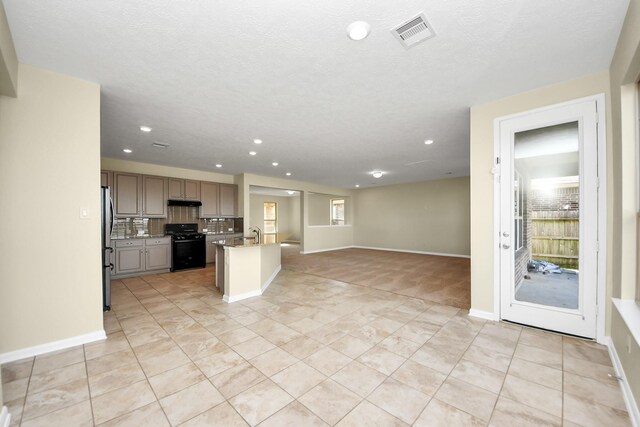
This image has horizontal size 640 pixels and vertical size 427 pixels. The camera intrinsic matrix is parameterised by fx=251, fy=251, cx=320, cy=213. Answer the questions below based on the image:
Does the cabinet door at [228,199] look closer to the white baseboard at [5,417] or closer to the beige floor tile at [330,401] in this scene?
the white baseboard at [5,417]

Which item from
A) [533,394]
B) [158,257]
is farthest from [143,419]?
[158,257]

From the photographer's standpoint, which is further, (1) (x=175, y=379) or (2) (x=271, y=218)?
(2) (x=271, y=218)

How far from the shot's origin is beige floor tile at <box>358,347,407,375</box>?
206cm

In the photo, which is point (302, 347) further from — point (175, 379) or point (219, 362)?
point (175, 379)

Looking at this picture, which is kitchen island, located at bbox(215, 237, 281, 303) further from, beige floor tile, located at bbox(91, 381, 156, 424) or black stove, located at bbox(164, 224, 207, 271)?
black stove, located at bbox(164, 224, 207, 271)

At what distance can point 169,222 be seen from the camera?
627 cm

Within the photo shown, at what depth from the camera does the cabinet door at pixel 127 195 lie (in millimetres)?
5277

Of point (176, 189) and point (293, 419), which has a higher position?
point (176, 189)

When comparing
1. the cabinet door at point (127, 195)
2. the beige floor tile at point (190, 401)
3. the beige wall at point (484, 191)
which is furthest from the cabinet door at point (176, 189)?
the beige wall at point (484, 191)

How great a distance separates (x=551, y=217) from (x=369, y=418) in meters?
2.75

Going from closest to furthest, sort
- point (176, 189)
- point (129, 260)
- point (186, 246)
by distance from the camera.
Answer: point (129, 260), point (186, 246), point (176, 189)

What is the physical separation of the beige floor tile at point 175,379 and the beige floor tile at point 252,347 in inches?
15.1

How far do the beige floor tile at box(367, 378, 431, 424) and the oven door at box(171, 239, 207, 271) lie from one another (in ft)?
18.2

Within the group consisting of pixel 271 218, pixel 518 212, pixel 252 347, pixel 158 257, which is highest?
pixel 518 212
